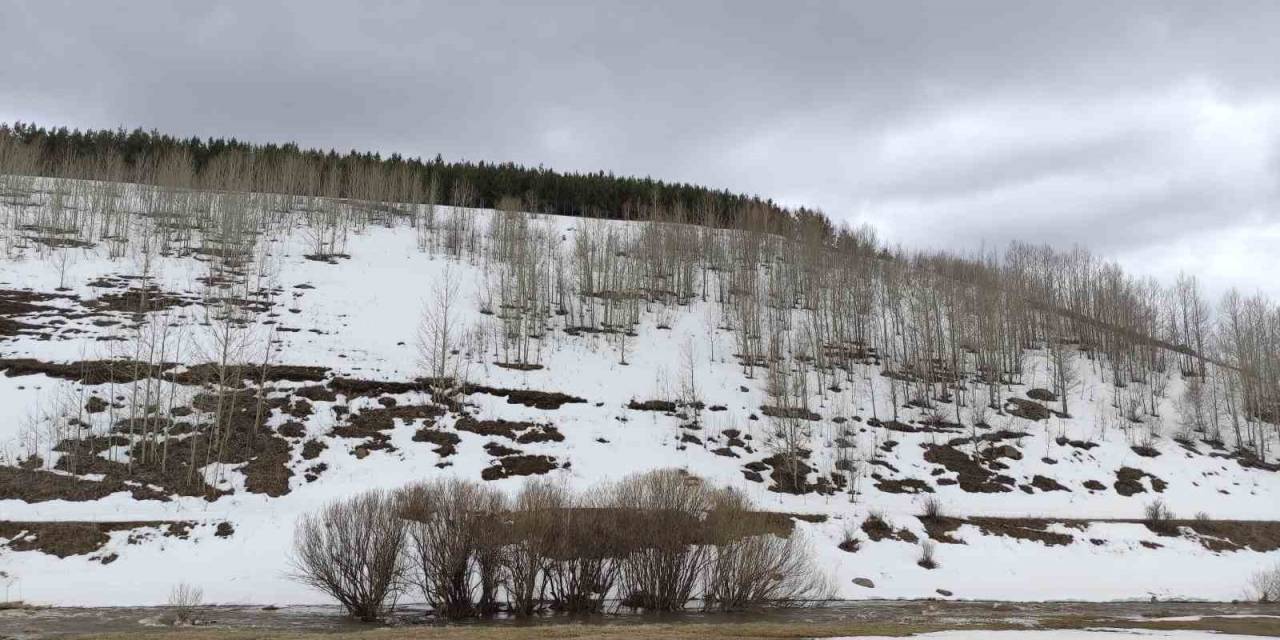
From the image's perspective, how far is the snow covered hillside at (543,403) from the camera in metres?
21.5

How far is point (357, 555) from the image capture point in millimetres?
17172

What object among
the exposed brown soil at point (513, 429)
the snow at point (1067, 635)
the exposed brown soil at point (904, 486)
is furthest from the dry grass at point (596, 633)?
the exposed brown soil at point (513, 429)

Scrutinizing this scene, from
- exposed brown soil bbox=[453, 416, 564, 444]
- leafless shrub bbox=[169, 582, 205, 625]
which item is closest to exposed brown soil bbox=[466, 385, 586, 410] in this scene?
exposed brown soil bbox=[453, 416, 564, 444]

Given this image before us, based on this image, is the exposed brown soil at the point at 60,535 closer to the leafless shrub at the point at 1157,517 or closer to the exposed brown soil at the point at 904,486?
the exposed brown soil at the point at 904,486

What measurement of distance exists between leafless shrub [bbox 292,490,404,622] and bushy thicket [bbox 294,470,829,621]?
0.03 meters

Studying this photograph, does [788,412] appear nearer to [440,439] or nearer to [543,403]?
A: [543,403]

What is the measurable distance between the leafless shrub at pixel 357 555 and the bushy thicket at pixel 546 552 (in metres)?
0.03

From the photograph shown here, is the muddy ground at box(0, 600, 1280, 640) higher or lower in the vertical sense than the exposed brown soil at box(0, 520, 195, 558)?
lower

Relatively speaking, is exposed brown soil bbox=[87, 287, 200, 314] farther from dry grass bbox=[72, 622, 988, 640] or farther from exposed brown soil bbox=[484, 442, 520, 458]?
dry grass bbox=[72, 622, 988, 640]

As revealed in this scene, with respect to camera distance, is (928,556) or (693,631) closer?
(693,631)

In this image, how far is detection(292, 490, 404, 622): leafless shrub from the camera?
17156mm

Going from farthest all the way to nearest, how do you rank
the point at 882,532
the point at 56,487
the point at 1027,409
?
the point at 1027,409
the point at 882,532
the point at 56,487

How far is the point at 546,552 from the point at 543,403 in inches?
510

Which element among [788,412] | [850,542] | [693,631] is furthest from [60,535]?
[788,412]
